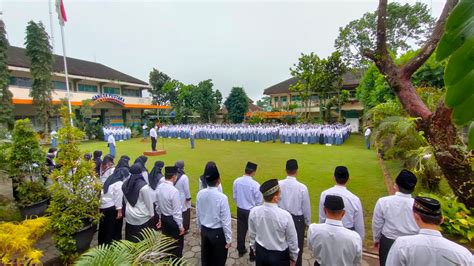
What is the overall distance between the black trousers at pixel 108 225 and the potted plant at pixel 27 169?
1.98 meters

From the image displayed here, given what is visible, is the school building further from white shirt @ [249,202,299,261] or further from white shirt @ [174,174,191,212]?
white shirt @ [249,202,299,261]

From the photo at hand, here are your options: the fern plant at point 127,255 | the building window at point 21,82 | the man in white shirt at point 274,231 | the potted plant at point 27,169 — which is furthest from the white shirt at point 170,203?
the building window at point 21,82

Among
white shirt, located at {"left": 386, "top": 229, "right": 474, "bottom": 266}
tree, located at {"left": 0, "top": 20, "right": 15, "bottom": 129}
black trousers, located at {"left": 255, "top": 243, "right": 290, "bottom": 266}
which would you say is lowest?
black trousers, located at {"left": 255, "top": 243, "right": 290, "bottom": 266}

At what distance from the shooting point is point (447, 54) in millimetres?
754

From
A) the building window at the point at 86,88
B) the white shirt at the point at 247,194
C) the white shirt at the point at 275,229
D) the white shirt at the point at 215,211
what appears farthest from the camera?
the building window at the point at 86,88

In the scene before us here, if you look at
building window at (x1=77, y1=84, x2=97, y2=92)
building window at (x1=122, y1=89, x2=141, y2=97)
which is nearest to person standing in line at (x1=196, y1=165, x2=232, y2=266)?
building window at (x1=77, y1=84, x2=97, y2=92)

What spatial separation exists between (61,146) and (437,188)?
761 cm

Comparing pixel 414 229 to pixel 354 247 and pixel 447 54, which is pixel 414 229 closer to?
pixel 354 247

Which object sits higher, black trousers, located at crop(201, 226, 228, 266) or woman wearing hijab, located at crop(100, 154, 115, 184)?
woman wearing hijab, located at crop(100, 154, 115, 184)

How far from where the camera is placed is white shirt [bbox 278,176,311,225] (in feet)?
11.4

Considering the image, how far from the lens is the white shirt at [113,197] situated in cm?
434

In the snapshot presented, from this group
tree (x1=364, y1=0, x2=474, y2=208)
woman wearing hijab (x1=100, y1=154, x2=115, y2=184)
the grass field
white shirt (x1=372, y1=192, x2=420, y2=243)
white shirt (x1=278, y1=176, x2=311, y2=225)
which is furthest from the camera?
the grass field

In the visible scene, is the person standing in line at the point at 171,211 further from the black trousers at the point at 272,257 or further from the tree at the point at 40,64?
the tree at the point at 40,64

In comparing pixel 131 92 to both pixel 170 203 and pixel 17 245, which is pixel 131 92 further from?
pixel 17 245
